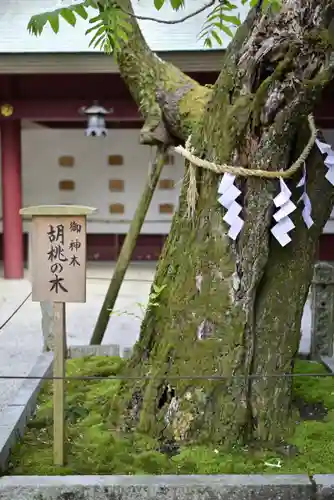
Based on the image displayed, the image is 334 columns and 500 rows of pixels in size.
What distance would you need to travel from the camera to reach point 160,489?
2449mm

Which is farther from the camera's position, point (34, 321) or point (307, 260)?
point (34, 321)

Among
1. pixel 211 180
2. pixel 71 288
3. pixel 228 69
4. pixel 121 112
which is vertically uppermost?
pixel 121 112

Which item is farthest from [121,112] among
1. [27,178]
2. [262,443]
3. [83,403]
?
[262,443]

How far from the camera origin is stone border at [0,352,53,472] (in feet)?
9.30

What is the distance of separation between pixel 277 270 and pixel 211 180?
57 cm

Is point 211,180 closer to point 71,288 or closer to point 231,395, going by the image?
point 71,288

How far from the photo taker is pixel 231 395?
2949 millimetres

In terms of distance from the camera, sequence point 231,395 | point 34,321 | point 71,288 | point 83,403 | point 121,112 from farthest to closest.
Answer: point 121,112 < point 34,321 < point 83,403 < point 231,395 < point 71,288

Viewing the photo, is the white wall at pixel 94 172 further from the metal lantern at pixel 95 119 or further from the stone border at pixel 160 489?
the stone border at pixel 160 489

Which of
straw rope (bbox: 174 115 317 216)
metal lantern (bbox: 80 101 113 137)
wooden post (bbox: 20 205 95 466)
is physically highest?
metal lantern (bbox: 80 101 113 137)

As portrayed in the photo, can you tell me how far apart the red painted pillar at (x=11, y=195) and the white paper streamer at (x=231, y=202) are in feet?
22.9

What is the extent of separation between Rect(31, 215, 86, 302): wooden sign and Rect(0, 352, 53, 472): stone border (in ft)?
2.47

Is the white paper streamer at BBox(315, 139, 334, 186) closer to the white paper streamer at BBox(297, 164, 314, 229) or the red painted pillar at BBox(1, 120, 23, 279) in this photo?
the white paper streamer at BBox(297, 164, 314, 229)

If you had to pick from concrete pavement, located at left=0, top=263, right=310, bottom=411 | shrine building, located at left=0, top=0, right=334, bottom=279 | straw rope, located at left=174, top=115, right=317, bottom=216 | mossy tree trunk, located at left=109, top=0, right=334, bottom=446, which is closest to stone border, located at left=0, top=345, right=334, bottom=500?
mossy tree trunk, located at left=109, top=0, right=334, bottom=446
